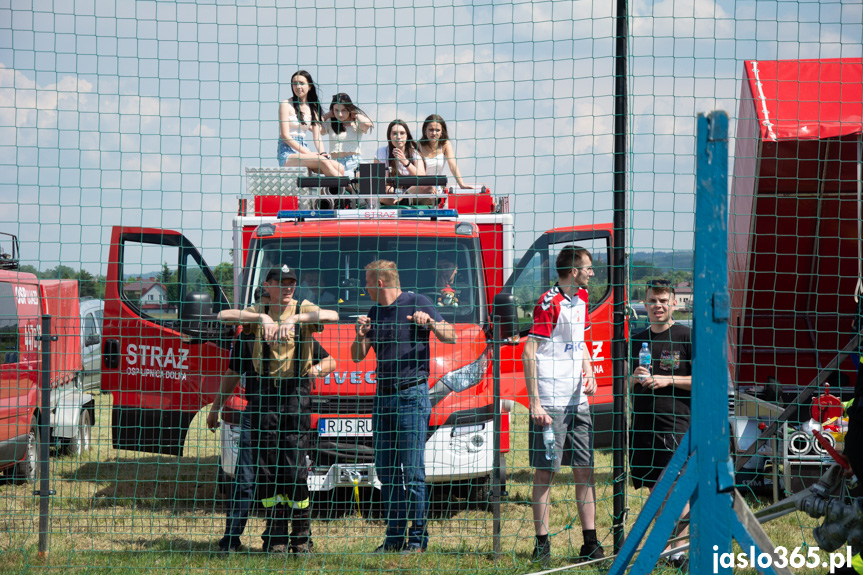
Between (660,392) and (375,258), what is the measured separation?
223 centimetres

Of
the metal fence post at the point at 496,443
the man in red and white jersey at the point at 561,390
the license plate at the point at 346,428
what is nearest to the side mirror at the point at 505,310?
the metal fence post at the point at 496,443

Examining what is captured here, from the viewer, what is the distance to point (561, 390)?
461 centimetres

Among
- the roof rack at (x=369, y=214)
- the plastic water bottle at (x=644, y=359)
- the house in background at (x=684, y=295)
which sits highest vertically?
the roof rack at (x=369, y=214)

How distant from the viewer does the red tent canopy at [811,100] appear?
5.35 m

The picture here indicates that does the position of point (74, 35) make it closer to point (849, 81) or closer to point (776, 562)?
point (776, 562)

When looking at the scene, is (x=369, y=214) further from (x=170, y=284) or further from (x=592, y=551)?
(x=592, y=551)

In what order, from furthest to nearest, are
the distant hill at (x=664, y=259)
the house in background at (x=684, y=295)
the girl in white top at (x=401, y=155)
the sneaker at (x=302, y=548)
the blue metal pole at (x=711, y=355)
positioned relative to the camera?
the girl in white top at (x=401, y=155)
the sneaker at (x=302, y=548)
the distant hill at (x=664, y=259)
the house in background at (x=684, y=295)
the blue metal pole at (x=711, y=355)

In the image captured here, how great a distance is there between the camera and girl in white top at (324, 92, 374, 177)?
18.7 ft

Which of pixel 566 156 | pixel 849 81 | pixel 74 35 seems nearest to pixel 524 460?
pixel 566 156

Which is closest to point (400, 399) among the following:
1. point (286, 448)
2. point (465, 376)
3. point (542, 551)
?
point (465, 376)

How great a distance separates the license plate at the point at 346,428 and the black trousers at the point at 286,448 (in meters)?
0.42

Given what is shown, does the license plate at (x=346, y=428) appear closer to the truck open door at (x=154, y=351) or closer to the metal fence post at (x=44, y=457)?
the truck open door at (x=154, y=351)

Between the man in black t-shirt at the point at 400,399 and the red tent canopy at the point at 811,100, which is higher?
the red tent canopy at the point at 811,100

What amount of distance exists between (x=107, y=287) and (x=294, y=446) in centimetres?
258
